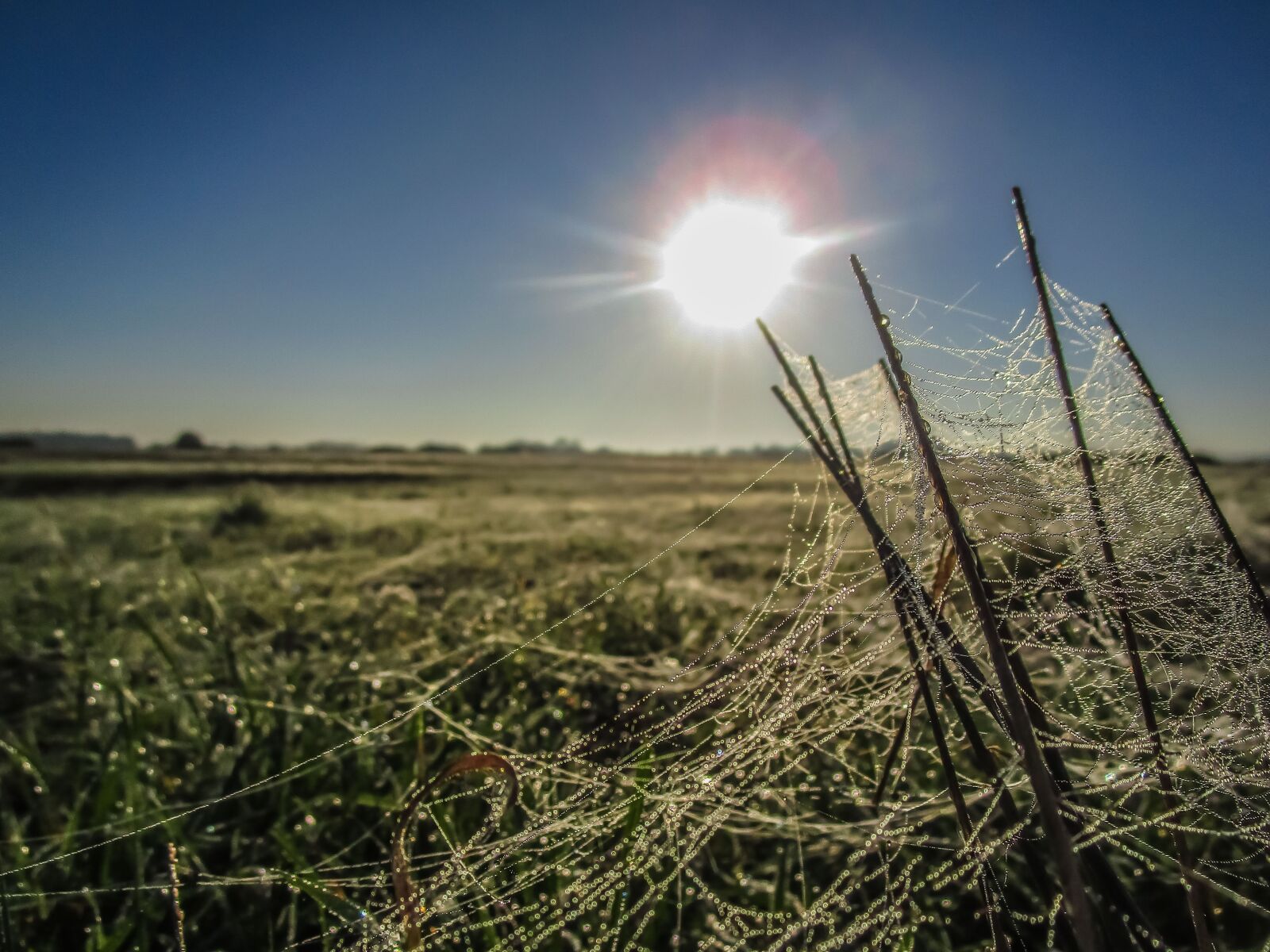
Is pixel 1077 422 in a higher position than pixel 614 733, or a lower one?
higher

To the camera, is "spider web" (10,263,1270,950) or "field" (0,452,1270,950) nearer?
"spider web" (10,263,1270,950)

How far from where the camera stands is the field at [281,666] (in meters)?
1.52

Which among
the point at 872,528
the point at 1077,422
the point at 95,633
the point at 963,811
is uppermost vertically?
the point at 1077,422

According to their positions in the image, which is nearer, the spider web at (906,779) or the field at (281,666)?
the spider web at (906,779)

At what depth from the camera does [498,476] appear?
10773mm

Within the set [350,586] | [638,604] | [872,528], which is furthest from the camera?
[350,586]

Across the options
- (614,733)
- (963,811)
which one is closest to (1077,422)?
(963,811)

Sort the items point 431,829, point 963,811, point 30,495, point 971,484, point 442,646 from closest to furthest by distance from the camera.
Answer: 1. point 963,811
2. point 971,484
3. point 431,829
4. point 442,646
5. point 30,495

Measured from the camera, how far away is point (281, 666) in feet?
8.45

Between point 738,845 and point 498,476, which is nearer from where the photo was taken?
point 738,845

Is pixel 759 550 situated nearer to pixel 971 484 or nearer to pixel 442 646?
pixel 442 646

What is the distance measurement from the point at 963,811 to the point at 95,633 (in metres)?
3.47

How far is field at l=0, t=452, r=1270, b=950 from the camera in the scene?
1521mm

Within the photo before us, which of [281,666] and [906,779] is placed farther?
[281,666]
